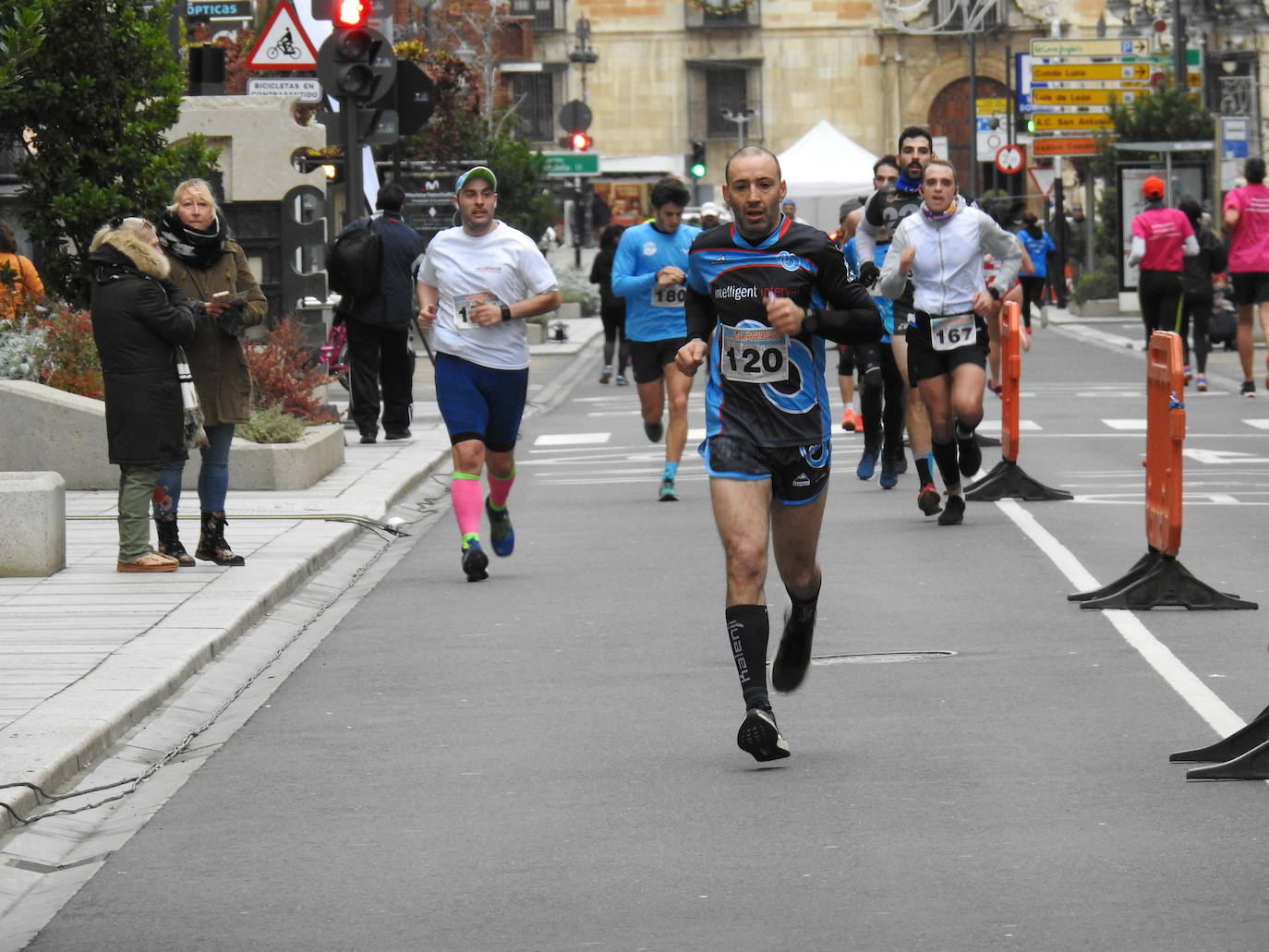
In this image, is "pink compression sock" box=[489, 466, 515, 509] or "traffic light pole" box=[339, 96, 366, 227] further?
"traffic light pole" box=[339, 96, 366, 227]

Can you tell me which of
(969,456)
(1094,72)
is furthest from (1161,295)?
(1094,72)

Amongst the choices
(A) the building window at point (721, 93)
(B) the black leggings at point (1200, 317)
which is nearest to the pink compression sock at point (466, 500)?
(B) the black leggings at point (1200, 317)

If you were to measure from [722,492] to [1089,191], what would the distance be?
4172 cm

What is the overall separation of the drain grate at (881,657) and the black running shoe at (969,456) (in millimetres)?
4684

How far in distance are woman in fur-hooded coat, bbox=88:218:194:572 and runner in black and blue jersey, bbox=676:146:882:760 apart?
4.30 metres

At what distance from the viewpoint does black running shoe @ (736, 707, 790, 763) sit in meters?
7.65

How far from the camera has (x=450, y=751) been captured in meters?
8.20

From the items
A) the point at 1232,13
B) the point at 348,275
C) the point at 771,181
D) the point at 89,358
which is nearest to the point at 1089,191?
the point at 1232,13

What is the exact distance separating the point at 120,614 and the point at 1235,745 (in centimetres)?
522

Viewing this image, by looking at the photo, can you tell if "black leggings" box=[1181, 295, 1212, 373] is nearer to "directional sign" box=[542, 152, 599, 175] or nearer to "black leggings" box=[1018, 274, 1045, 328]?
"black leggings" box=[1018, 274, 1045, 328]

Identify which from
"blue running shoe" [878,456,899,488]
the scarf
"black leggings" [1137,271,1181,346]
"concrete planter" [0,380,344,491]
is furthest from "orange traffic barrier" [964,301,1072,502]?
"black leggings" [1137,271,1181,346]

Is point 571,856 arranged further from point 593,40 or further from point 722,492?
point 593,40

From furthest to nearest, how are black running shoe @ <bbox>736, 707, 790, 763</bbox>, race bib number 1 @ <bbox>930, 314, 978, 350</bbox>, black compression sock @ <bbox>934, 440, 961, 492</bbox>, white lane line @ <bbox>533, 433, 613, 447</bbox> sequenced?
white lane line @ <bbox>533, 433, 613, 447</bbox> < black compression sock @ <bbox>934, 440, 961, 492</bbox> < race bib number 1 @ <bbox>930, 314, 978, 350</bbox> < black running shoe @ <bbox>736, 707, 790, 763</bbox>

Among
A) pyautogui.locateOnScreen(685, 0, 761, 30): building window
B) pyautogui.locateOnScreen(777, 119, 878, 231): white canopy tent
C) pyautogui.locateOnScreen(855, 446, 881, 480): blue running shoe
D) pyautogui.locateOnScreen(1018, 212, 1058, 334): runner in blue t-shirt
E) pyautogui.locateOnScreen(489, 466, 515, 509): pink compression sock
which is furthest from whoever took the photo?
pyautogui.locateOnScreen(685, 0, 761, 30): building window
